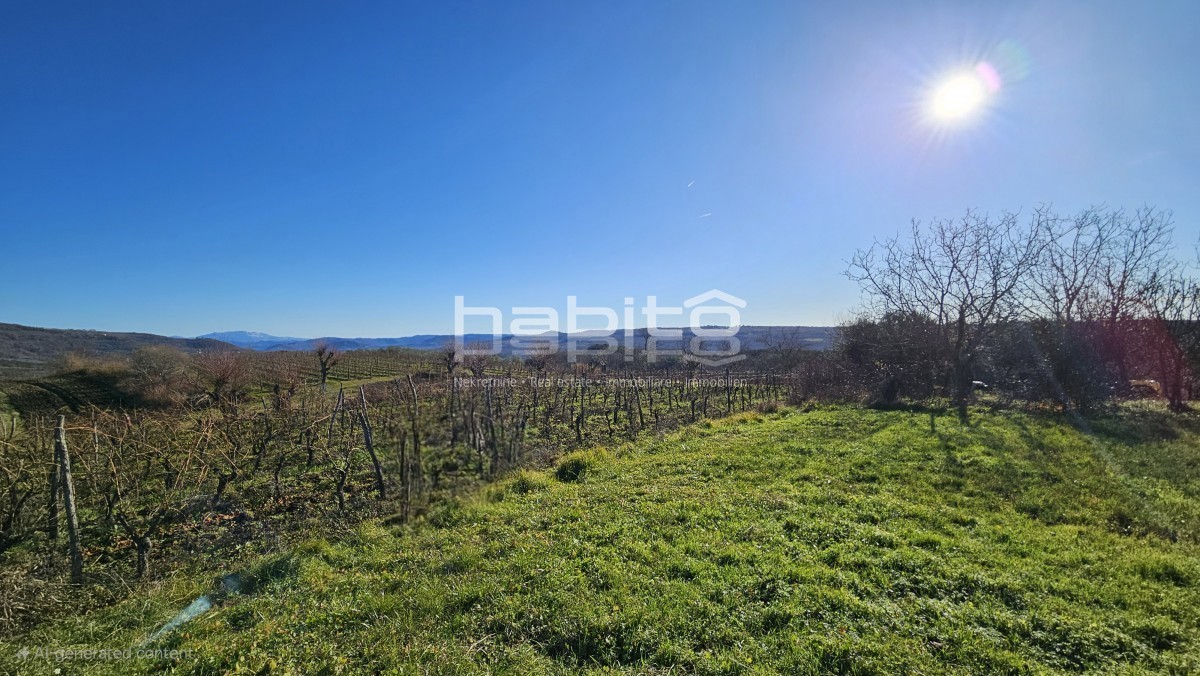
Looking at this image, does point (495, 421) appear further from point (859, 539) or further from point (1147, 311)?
point (1147, 311)

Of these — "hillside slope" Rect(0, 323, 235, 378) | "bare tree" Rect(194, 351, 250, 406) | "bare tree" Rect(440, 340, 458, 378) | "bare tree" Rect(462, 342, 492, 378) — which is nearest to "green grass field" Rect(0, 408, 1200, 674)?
"bare tree" Rect(440, 340, 458, 378)

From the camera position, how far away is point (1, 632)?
142 inches

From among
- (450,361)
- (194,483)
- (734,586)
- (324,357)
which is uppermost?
(450,361)

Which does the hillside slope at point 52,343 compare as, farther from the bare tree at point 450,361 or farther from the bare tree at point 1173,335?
the bare tree at point 1173,335

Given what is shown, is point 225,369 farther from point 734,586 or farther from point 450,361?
point 734,586

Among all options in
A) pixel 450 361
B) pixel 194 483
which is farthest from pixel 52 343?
pixel 194 483

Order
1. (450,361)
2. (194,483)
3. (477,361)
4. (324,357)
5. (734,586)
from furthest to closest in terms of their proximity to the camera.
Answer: (324,357) < (450,361) < (477,361) < (194,483) < (734,586)

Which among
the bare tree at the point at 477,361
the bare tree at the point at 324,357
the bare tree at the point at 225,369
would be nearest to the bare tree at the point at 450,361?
the bare tree at the point at 477,361

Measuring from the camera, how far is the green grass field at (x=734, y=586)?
125 inches

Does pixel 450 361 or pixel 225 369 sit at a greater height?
pixel 450 361

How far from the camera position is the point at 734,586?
410 cm

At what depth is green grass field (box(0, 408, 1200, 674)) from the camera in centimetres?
318

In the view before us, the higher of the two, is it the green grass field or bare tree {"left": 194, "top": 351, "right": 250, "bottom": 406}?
bare tree {"left": 194, "top": 351, "right": 250, "bottom": 406}

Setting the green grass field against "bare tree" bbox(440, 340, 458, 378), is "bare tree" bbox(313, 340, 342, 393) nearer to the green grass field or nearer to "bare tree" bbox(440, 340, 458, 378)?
"bare tree" bbox(440, 340, 458, 378)
